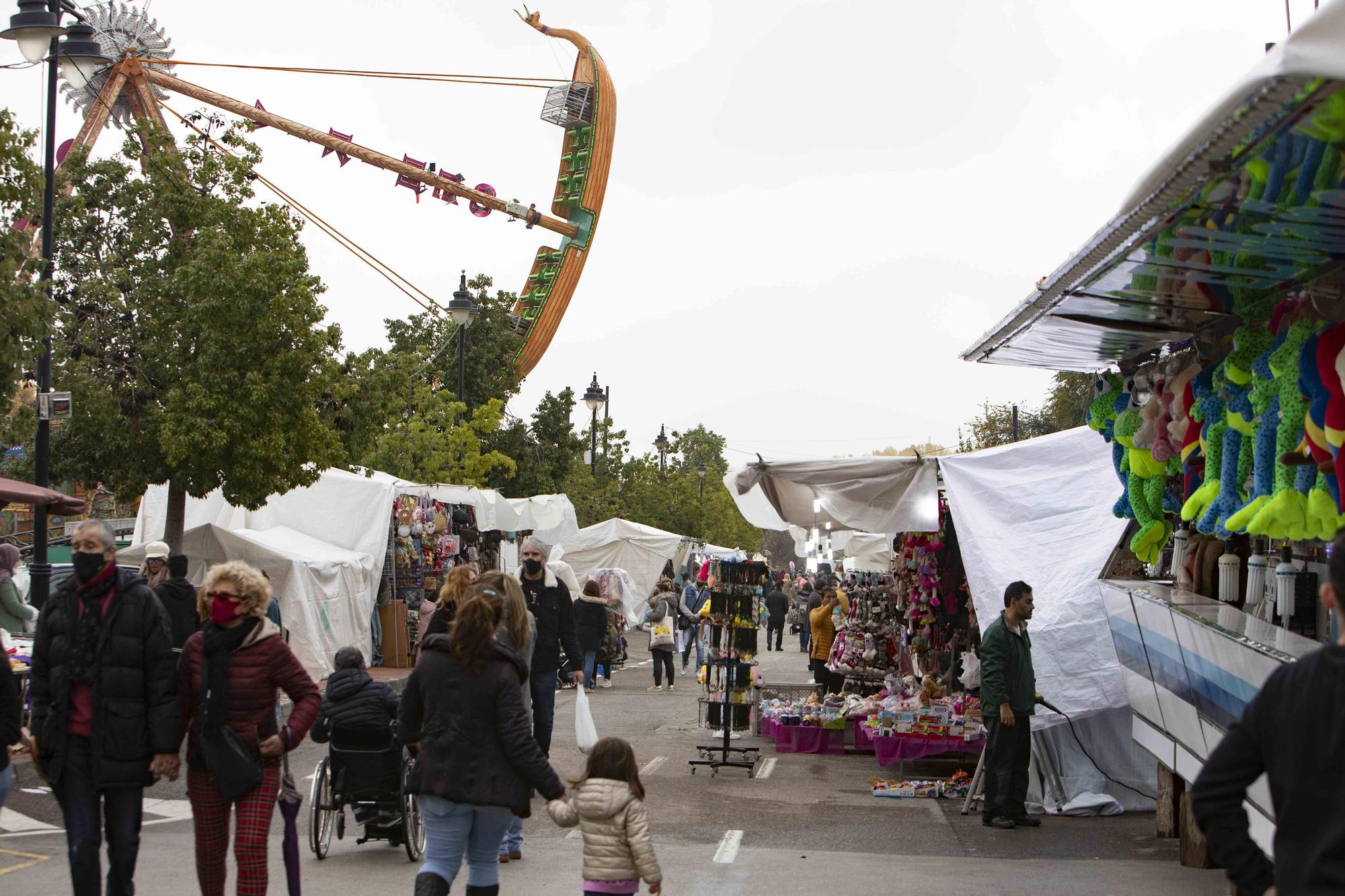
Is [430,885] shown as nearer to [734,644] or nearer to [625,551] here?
[734,644]

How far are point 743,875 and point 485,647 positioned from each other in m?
3.09

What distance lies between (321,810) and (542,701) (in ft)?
5.38

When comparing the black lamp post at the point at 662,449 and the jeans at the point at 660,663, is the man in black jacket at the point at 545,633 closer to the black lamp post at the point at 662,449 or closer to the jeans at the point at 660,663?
the jeans at the point at 660,663

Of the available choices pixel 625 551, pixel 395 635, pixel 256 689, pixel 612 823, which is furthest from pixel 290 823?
pixel 625 551

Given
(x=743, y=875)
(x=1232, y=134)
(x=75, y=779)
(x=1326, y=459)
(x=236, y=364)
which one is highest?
(x=236, y=364)

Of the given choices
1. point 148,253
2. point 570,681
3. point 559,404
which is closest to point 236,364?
point 148,253

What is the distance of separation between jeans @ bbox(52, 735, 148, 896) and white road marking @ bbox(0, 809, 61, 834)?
Result: 3.68 meters

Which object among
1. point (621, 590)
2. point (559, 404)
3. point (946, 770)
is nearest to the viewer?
point (946, 770)

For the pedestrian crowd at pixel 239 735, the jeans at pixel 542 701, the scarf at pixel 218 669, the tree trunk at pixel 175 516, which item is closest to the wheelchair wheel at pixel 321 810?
the jeans at pixel 542 701

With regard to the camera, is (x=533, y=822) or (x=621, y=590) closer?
(x=533, y=822)

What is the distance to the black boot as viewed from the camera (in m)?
5.70

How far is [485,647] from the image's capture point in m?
5.80

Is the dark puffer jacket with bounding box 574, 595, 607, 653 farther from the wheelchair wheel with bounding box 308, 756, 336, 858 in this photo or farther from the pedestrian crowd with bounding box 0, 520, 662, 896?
the pedestrian crowd with bounding box 0, 520, 662, 896

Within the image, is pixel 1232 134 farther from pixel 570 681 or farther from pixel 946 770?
pixel 570 681
